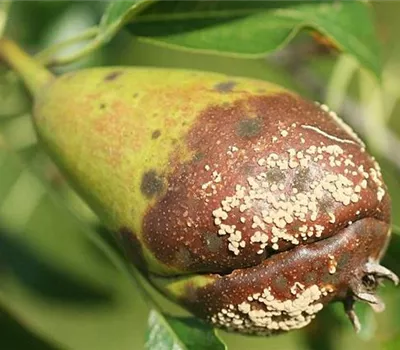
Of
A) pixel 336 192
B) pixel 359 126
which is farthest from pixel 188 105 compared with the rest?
pixel 359 126

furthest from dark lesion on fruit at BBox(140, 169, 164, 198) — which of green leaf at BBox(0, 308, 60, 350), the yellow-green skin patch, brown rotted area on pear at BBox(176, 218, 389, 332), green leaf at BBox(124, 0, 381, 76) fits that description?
green leaf at BBox(0, 308, 60, 350)

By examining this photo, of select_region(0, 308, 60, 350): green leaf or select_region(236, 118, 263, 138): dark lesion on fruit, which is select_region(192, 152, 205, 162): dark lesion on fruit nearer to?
select_region(236, 118, 263, 138): dark lesion on fruit

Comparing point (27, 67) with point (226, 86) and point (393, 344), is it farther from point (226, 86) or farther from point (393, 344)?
point (393, 344)

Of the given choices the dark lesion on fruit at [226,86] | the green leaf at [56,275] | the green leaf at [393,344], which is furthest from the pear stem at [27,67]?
the green leaf at [393,344]

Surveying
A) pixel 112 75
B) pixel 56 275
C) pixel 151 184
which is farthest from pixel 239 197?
pixel 56 275

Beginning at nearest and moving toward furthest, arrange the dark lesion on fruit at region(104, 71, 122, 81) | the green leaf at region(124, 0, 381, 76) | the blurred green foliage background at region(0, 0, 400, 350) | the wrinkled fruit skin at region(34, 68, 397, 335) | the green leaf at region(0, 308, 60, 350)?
1. the wrinkled fruit skin at region(34, 68, 397, 335)
2. the dark lesion on fruit at region(104, 71, 122, 81)
3. the green leaf at region(124, 0, 381, 76)
4. the green leaf at region(0, 308, 60, 350)
5. the blurred green foliage background at region(0, 0, 400, 350)

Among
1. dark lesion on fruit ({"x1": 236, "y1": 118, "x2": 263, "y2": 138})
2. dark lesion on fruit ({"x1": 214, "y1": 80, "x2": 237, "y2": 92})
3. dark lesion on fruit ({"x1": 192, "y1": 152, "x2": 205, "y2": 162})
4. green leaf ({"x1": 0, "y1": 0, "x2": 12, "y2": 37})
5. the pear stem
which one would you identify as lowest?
dark lesion on fruit ({"x1": 192, "y1": 152, "x2": 205, "y2": 162})

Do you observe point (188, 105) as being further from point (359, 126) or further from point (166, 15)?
point (359, 126)
